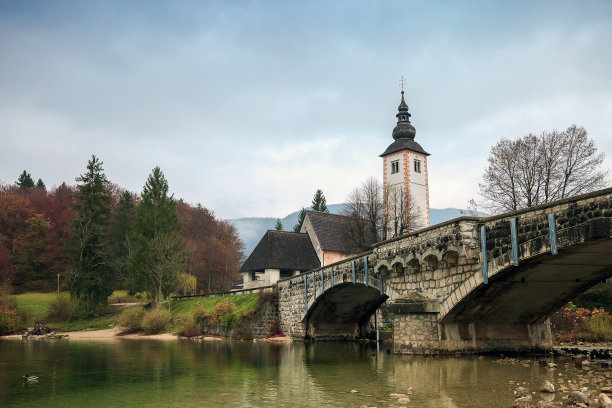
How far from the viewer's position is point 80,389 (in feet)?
42.5

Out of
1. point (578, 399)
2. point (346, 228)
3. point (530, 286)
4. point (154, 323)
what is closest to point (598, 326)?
point (530, 286)

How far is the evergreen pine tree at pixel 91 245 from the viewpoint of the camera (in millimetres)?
50688

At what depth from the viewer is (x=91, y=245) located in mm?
51750

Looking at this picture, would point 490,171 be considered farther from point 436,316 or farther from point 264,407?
point 264,407

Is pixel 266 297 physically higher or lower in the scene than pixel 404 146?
lower

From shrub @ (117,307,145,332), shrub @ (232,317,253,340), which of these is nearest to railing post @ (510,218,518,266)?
shrub @ (232,317,253,340)

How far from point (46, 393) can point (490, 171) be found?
30.3 meters

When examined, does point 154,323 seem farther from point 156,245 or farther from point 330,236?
point 330,236

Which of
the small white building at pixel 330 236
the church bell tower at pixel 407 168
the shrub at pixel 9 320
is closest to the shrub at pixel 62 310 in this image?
the shrub at pixel 9 320

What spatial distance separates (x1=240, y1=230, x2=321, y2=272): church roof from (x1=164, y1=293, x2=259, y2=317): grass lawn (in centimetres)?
668

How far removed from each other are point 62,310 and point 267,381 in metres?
41.3

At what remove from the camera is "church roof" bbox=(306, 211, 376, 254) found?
5281cm

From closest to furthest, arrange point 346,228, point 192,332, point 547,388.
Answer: point 547,388
point 192,332
point 346,228

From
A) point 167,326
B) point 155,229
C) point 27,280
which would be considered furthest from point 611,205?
point 27,280
